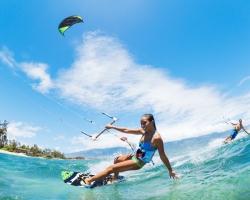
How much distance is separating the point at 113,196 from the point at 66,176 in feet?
9.81

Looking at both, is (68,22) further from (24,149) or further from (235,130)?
(24,149)

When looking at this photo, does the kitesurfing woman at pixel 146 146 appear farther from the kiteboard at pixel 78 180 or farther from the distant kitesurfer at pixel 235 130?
the distant kitesurfer at pixel 235 130

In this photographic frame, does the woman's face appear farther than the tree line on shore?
No

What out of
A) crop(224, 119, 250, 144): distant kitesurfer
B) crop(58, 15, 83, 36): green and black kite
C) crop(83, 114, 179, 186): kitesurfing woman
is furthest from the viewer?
crop(224, 119, 250, 144): distant kitesurfer

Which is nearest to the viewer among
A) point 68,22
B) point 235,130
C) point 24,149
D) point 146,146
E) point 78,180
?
point 146,146

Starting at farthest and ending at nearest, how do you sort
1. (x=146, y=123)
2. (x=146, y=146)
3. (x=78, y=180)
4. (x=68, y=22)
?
(x=68, y=22), (x=78, y=180), (x=146, y=146), (x=146, y=123)

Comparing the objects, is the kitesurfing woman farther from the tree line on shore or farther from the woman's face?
the tree line on shore

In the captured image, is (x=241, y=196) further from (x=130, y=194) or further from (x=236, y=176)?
(x=130, y=194)

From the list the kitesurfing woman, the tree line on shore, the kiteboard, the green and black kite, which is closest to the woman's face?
the kitesurfing woman

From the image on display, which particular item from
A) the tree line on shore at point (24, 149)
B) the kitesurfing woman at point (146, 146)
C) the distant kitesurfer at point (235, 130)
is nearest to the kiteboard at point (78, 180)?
the kitesurfing woman at point (146, 146)

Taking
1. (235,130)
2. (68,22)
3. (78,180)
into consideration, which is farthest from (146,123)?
(235,130)

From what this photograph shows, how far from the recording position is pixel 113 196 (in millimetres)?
6469

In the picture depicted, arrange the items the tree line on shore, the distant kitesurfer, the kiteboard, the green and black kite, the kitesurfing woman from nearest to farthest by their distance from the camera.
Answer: the kitesurfing woman < the kiteboard < the green and black kite < the distant kitesurfer < the tree line on shore

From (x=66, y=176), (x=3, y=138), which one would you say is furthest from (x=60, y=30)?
(x=3, y=138)
